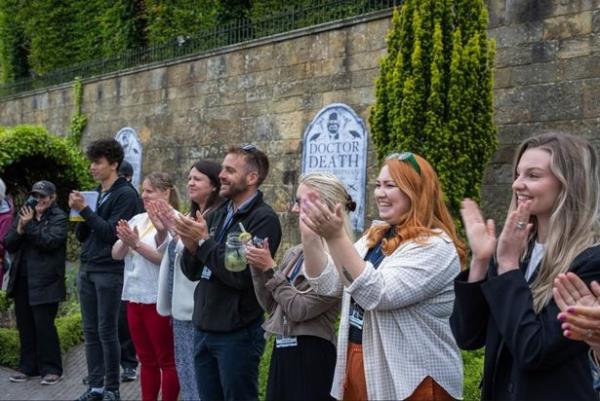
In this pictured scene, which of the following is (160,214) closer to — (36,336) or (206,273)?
(206,273)

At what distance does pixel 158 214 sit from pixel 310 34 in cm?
550

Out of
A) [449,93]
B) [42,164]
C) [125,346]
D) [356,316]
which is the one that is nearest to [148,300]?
[125,346]

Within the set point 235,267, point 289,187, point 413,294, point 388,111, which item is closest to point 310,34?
point 289,187

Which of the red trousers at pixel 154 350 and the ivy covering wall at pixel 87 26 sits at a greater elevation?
the ivy covering wall at pixel 87 26

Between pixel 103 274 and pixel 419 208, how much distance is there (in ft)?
10.7

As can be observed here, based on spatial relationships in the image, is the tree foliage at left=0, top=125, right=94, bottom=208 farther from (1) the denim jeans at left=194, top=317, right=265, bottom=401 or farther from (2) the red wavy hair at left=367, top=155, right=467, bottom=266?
(2) the red wavy hair at left=367, top=155, right=467, bottom=266

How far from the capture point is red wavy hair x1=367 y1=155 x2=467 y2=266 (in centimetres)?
303

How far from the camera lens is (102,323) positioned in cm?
541

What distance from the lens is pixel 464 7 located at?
6668mm

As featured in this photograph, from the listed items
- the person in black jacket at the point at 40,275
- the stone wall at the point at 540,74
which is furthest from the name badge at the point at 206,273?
the stone wall at the point at 540,74

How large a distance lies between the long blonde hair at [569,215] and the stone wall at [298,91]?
13.8 feet

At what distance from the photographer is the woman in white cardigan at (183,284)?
4.40 metres

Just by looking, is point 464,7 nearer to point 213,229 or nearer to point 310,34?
point 310,34

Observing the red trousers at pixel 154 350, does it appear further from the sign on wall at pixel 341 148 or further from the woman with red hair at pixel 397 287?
the sign on wall at pixel 341 148
